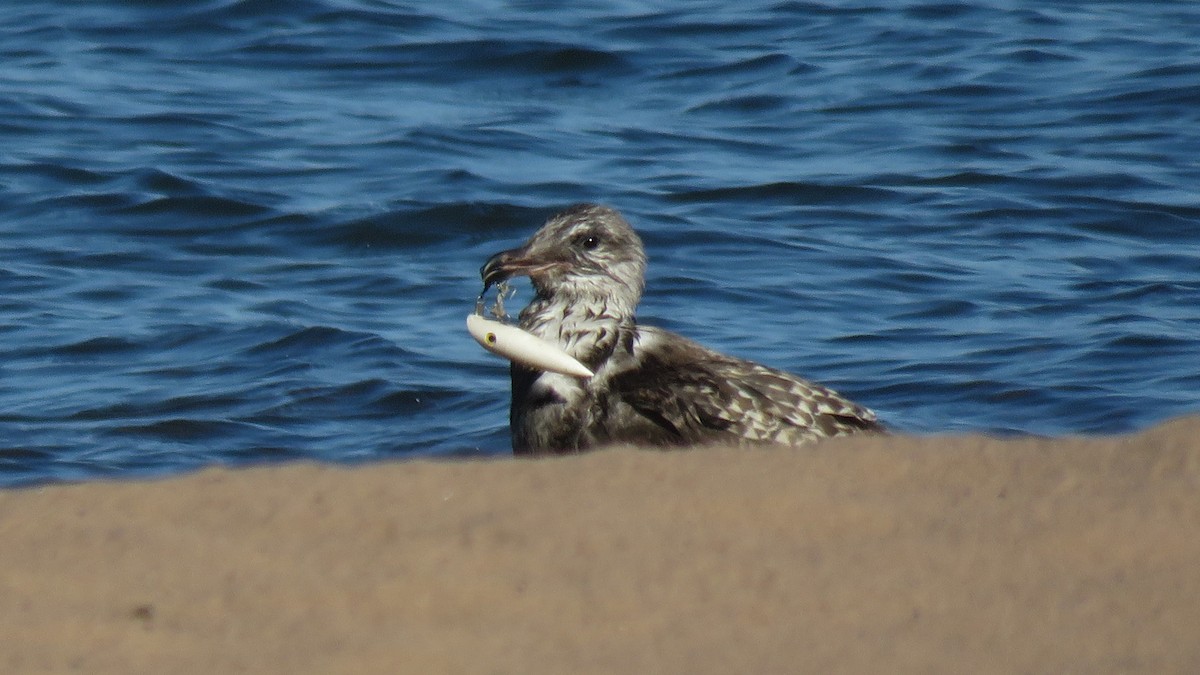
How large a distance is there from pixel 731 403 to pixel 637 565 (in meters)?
3.02

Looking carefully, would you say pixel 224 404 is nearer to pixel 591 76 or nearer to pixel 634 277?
pixel 634 277

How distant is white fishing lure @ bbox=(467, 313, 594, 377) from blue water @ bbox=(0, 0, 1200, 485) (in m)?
2.17

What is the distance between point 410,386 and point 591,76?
230 inches

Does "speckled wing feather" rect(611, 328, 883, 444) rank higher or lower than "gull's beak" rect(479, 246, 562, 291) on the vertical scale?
lower

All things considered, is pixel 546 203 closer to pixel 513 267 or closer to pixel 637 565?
pixel 513 267

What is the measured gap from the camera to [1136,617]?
10.4ft

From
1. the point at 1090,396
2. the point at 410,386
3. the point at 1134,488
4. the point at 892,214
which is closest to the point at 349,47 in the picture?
the point at 892,214

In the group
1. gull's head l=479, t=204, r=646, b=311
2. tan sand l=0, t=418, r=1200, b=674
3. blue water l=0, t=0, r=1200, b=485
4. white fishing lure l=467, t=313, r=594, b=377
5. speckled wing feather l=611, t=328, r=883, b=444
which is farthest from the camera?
blue water l=0, t=0, r=1200, b=485

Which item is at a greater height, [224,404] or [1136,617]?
[1136,617]

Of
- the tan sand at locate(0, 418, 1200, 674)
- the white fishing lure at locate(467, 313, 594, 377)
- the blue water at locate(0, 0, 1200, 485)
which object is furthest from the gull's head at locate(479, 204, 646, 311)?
the tan sand at locate(0, 418, 1200, 674)

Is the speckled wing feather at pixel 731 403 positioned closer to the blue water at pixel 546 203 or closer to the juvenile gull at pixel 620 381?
the juvenile gull at pixel 620 381

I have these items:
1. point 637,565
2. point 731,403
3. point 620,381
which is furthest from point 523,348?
point 637,565

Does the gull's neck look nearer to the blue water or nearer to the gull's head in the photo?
the gull's head

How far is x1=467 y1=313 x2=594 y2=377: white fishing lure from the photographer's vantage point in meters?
6.59
